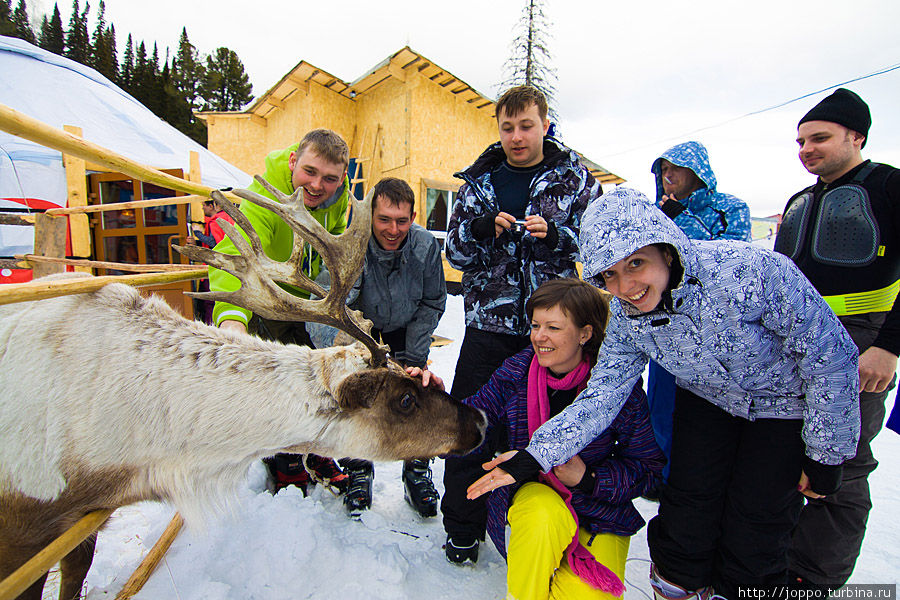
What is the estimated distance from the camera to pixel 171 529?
95.3 inches

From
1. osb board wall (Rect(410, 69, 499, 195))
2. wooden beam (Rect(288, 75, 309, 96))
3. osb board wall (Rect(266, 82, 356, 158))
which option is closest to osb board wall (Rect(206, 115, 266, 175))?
osb board wall (Rect(266, 82, 356, 158))

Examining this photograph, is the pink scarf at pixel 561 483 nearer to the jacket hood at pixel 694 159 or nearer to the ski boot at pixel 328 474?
the jacket hood at pixel 694 159

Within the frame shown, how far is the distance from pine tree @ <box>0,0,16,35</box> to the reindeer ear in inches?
1377

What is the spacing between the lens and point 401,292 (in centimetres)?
273

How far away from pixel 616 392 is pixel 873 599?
5.60 ft

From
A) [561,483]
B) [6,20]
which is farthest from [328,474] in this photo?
[6,20]

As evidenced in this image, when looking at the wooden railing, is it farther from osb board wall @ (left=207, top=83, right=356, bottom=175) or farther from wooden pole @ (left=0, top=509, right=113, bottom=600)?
osb board wall @ (left=207, top=83, right=356, bottom=175)

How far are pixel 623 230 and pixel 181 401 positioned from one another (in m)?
1.72

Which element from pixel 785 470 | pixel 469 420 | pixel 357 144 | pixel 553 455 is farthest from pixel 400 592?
pixel 357 144

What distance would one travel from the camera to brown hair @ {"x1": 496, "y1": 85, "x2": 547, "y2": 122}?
234 centimetres

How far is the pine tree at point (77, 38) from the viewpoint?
27231mm

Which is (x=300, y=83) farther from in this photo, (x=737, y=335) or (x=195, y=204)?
(x=737, y=335)

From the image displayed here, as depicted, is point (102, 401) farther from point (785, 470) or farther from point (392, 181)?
point (785, 470)

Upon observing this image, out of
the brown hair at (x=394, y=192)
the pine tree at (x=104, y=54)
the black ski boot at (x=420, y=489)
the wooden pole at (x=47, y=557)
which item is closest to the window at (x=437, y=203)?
the brown hair at (x=394, y=192)
